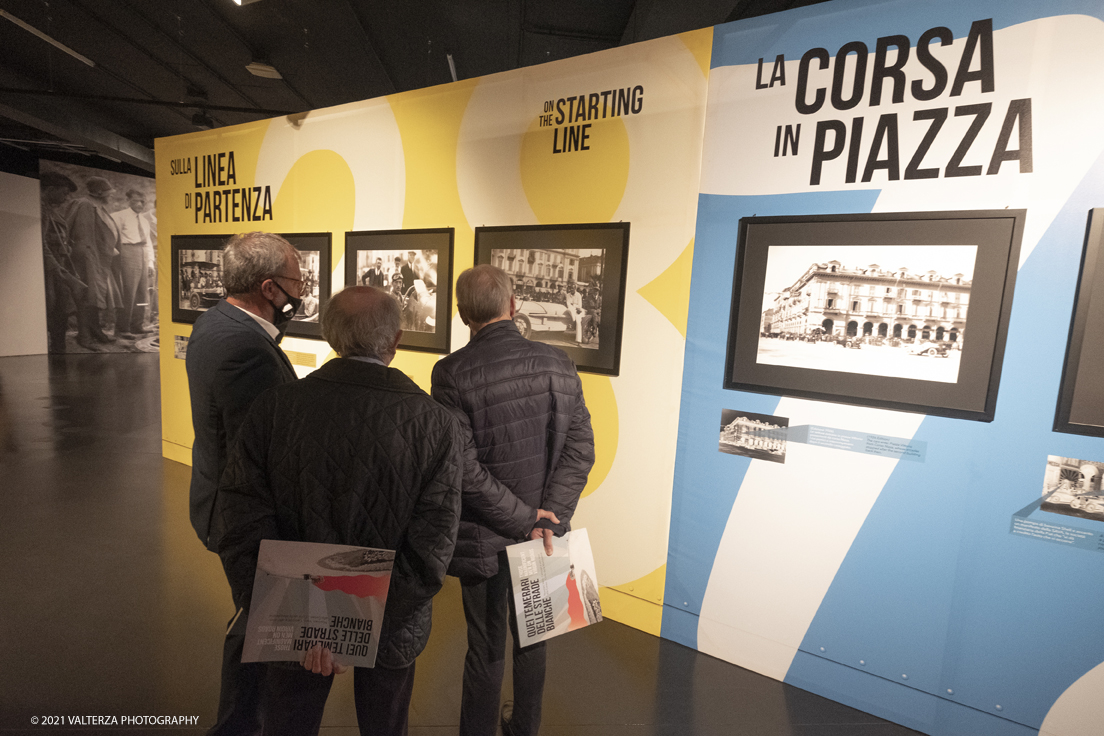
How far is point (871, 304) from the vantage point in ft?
7.45

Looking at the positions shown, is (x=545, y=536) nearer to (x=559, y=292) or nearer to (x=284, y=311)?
(x=284, y=311)

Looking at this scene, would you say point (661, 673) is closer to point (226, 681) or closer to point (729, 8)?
point (226, 681)

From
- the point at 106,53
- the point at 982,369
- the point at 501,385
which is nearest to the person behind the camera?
the point at 501,385

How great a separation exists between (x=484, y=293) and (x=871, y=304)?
163cm

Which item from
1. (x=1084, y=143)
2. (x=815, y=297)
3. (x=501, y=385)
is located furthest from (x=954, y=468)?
(x=501, y=385)

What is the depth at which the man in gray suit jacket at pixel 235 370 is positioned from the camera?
5.81 ft

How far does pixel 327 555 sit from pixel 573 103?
259cm

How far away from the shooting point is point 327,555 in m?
1.32

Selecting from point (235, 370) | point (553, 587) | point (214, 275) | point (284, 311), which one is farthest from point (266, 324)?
point (214, 275)

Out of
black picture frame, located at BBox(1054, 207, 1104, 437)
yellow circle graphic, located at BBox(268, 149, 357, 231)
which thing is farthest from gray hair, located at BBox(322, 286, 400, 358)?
yellow circle graphic, located at BBox(268, 149, 357, 231)

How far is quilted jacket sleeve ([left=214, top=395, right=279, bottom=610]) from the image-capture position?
4.47 ft

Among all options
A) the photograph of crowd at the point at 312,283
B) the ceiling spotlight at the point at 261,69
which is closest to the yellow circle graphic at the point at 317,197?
the photograph of crowd at the point at 312,283

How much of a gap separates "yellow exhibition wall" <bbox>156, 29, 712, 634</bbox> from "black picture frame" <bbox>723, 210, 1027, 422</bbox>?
37cm

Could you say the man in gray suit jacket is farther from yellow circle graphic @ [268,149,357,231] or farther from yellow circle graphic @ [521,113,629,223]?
yellow circle graphic @ [268,149,357,231]
